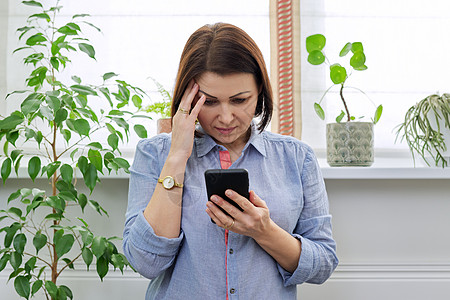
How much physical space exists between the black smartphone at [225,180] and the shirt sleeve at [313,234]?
0.24 metres

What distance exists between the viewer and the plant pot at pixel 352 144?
1630 mm

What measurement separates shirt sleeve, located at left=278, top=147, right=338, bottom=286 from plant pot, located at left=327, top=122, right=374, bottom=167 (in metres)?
0.41

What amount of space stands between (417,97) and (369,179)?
0.40 m

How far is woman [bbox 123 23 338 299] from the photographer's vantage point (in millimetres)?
1083

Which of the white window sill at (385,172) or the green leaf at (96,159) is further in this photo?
the white window sill at (385,172)

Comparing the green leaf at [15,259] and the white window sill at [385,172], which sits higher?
the white window sill at [385,172]

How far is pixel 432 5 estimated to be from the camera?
185cm

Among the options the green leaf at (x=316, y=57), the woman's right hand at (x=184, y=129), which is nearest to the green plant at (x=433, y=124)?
the green leaf at (x=316, y=57)

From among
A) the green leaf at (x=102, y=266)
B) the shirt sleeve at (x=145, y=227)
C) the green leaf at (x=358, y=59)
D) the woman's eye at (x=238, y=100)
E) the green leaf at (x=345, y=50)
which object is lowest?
the green leaf at (x=102, y=266)

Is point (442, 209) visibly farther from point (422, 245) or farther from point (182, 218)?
point (182, 218)

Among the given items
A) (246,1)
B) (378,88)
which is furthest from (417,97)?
(246,1)

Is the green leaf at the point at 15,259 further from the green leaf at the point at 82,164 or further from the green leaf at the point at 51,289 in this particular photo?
the green leaf at the point at 82,164

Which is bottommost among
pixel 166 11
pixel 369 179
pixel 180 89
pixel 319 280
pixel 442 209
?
pixel 319 280

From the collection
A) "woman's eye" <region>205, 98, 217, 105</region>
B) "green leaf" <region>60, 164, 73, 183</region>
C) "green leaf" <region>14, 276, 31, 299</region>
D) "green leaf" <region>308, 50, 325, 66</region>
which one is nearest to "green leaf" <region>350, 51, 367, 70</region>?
"green leaf" <region>308, 50, 325, 66</region>
